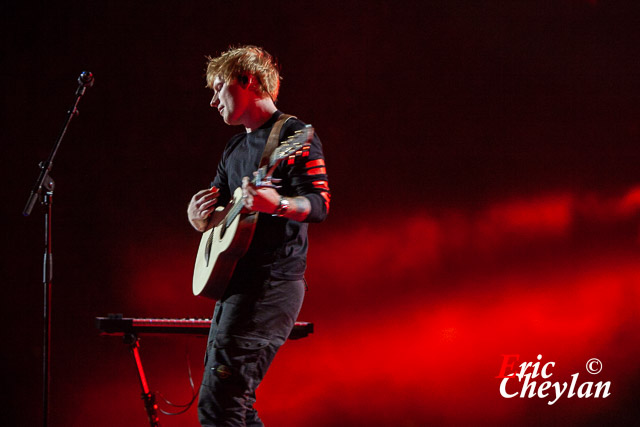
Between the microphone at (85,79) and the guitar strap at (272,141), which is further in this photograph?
→ the microphone at (85,79)

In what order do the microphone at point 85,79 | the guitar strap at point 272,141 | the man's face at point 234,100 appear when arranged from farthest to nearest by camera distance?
the microphone at point 85,79, the man's face at point 234,100, the guitar strap at point 272,141

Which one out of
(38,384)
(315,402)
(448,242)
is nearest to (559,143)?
(448,242)

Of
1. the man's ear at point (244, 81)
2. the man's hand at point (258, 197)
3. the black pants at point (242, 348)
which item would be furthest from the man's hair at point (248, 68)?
the black pants at point (242, 348)

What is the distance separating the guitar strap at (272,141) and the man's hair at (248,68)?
8.1 inches

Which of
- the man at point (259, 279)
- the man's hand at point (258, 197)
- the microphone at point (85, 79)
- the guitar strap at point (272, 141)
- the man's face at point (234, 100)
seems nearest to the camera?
the man's hand at point (258, 197)

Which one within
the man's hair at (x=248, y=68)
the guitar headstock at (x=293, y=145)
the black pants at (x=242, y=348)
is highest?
the man's hair at (x=248, y=68)

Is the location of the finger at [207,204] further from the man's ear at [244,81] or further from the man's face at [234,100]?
A: the man's ear at [244,81]

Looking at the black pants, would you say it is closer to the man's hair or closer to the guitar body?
the guitar body

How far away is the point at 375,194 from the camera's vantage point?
3.84 metres

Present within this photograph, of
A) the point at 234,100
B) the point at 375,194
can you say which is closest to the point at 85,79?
the point at 234,100

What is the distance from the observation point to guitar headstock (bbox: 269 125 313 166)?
1.96m

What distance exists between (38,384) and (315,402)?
1704mm

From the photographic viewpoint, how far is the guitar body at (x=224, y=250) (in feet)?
6.55

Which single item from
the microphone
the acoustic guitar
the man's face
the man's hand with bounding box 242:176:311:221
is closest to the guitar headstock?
the acoustic guitar
